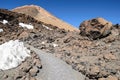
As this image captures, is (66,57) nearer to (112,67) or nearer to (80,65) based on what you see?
(80,65)

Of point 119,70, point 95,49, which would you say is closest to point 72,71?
point 119,70

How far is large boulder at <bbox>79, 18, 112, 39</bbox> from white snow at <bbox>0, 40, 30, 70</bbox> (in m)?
11.4

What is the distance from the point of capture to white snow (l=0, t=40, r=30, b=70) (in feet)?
77.9

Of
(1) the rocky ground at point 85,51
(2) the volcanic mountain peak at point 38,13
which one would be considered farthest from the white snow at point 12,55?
(2) the volcanic mountain peak at point 38,13

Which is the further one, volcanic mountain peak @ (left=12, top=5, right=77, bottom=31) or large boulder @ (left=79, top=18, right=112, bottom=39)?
volcanic mountain peak @ (left=12, top=5, right=77, bottom=31)

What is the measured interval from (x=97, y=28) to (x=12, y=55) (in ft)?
46.2

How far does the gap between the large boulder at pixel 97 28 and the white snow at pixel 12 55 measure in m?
11.4

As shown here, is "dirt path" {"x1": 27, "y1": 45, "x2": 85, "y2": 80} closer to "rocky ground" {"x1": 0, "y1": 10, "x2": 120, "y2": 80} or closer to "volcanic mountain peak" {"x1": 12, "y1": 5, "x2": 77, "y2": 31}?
"rocky ground" {"x1": 0, "y1": 10, "x2": 120, "y2": 80}

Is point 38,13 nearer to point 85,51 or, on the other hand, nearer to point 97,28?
point 97,28

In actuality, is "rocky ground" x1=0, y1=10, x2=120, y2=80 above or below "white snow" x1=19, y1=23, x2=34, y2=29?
below

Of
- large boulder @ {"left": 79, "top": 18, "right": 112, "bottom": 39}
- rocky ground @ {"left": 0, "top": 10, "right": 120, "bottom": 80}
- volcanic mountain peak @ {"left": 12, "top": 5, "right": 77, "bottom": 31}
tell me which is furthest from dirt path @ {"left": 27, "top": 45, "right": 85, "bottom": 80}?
volcanic mountain peak @ {"left": 12, "top": 5, "right": 77, "bottom": 31}

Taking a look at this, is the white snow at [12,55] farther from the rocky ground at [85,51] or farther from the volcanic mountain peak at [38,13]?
the volcanic mountain peak at [38,13]

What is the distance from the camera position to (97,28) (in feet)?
113

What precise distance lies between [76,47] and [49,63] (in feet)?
19.4
